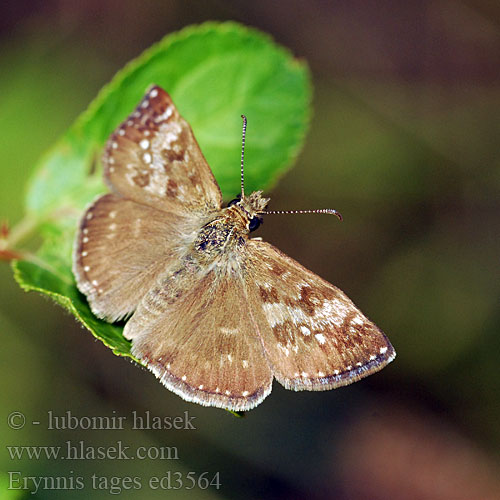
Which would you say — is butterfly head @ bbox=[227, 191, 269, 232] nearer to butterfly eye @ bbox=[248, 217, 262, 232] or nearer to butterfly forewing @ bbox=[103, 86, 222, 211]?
butterfly eye @ bbox=[248, 217, 262, 232]

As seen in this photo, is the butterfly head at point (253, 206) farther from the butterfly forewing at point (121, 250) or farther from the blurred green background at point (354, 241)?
the blurred green background at point (354, 241)

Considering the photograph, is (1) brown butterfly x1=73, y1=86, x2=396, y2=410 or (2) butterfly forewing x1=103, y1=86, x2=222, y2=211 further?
(2) butterfly forewing x1=103, y1=86, x2=222, y2=211

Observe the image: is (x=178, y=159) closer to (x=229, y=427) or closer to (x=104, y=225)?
(x=104, y=225)

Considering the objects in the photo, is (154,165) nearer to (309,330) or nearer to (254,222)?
(254,222)

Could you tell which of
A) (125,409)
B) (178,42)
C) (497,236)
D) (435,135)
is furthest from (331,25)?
(125,409)

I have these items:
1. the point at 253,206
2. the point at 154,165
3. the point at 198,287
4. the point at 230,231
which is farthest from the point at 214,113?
the point at 198,287

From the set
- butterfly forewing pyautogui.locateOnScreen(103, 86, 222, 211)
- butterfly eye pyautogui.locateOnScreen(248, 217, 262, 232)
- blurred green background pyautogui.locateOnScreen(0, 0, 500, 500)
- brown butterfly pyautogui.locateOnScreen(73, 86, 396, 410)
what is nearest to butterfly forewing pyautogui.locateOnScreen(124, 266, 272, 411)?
brown butterfly pyautogui.locateOnScreen(73, 86, 396, 410)
